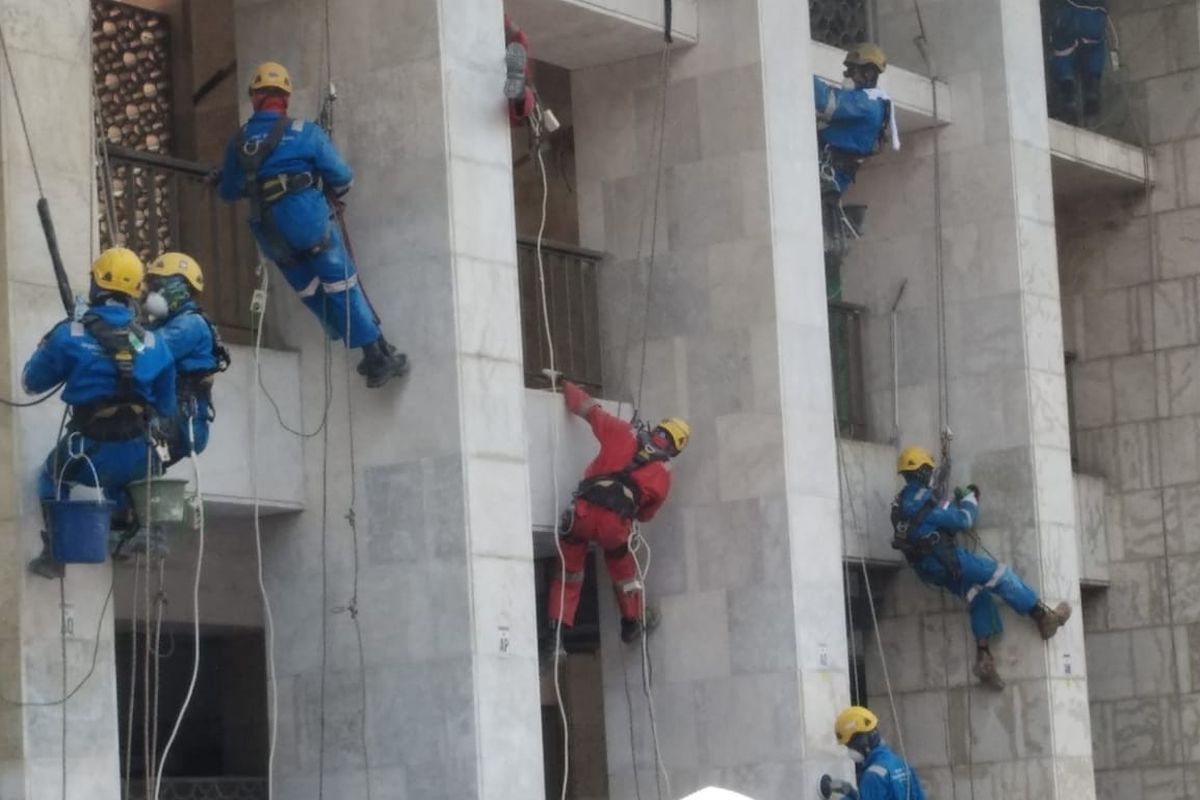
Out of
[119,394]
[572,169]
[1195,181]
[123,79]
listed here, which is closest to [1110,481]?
[1195,181]

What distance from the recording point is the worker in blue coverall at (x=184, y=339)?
14.5m

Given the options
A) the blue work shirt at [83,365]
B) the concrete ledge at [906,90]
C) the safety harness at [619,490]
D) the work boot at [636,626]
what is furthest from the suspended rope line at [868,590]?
the blue work shirt at [83,365]

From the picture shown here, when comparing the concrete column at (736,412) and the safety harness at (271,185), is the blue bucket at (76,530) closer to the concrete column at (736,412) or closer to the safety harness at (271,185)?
the safety harness at (271,185)

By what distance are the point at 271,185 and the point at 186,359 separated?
2.31m

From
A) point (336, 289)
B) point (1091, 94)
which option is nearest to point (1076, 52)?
point (1091, 94)

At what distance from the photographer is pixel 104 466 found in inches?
566

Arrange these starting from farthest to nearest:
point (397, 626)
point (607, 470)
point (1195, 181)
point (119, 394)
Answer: point (1195, 181) < point (607, 470) < point (397, 626) < point (119, 394)

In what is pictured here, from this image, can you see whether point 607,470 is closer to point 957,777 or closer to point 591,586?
point 591,586

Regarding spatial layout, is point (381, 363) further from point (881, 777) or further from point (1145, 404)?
point (1145, 404)

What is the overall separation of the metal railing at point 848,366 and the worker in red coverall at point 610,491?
4.03 meters

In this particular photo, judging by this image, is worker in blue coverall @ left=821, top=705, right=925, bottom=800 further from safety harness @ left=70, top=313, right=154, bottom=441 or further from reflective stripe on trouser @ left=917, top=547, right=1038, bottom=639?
safety harness @ left=70, top=313, right=154, bottom=441

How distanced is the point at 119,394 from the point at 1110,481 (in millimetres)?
14513

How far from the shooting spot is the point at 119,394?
46.0ft

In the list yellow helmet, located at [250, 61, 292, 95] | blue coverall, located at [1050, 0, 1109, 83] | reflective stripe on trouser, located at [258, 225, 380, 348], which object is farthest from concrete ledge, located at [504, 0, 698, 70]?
blue coverall, located at [1050, 0, 1109, 83]
